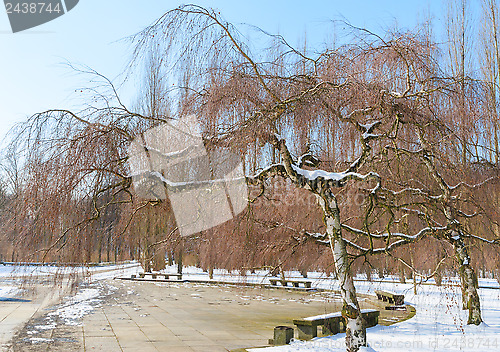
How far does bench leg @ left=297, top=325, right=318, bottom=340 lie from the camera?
857cm

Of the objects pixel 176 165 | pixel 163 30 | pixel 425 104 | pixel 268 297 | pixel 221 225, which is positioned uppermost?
pixel 163 30

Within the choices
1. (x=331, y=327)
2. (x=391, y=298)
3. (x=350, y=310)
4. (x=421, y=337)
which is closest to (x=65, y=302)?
(x=331, y=327)

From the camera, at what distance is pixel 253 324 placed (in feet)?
36.2

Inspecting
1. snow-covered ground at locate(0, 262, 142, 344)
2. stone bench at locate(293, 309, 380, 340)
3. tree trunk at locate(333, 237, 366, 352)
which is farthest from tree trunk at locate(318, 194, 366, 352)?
snow-covered ground at locate(0, 262, 142, 344)

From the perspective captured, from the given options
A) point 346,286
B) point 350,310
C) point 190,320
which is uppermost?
point 346,286

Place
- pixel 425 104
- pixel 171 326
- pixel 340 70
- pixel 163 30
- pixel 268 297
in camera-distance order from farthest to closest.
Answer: pixel 268 297, pixel 171 326, pixel 425 104, pixel 340 70, pixel 163 30

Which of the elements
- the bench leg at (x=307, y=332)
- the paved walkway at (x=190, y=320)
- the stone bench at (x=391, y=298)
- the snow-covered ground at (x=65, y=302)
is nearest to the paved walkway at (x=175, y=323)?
the paved walkway at (x=190, y=320)

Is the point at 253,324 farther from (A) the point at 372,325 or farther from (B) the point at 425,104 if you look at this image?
(B) the point at 425,104

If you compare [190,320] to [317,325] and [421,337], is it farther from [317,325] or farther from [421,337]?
[421,337]

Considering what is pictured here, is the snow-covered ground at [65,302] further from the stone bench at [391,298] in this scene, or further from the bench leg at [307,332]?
the stone bench at [391,298]

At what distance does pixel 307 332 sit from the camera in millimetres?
8648

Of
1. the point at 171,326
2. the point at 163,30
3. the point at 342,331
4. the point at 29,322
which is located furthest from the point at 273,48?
the point at 29,322

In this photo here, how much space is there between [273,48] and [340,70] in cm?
96

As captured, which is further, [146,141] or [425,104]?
[425,104]
